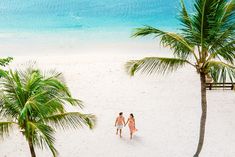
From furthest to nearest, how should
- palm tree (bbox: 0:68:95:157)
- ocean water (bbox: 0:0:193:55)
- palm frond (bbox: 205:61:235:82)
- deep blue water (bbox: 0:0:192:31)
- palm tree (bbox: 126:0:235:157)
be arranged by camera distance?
deep blue water (bbox: 0:0:192:31) < ocean water (bbox: 0:0:193:55) < palm tree (bbox: 126:0:235:157) < palm frond (bbox: 205:61:235:82) < palm tree (bbox: 0:68:95:157)

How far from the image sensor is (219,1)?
1054 centimetres

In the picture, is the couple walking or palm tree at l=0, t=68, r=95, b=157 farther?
the couple walking

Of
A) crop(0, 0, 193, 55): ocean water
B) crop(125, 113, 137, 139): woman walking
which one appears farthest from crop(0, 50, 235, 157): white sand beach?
crop(0, 0, 193, 55): ocean water

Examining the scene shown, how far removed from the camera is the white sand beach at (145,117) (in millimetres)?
14320

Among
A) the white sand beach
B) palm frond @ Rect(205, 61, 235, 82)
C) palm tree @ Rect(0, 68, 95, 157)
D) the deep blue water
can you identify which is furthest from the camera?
the deep blue water

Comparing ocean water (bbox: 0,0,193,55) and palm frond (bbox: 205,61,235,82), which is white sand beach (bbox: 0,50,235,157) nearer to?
palm frond (bbox: 205,61,235,82)

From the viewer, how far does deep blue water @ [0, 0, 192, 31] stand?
48.3 metres

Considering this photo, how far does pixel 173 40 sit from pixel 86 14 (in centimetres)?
4335

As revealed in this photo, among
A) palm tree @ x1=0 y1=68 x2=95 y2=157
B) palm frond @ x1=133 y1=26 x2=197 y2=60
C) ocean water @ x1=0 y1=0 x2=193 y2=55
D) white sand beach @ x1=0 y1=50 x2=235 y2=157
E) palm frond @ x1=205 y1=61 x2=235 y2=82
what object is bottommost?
white sand beach @ x1=0 y1=50 x2=235 y2=157

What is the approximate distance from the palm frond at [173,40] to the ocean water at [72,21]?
27965mm

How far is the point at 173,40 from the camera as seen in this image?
1117 cm

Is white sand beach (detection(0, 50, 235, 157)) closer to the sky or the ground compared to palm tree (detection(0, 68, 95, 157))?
closer to the ground

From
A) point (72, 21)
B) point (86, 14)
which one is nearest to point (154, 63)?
point (72, 21)

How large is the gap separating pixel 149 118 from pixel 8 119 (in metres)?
8.78
